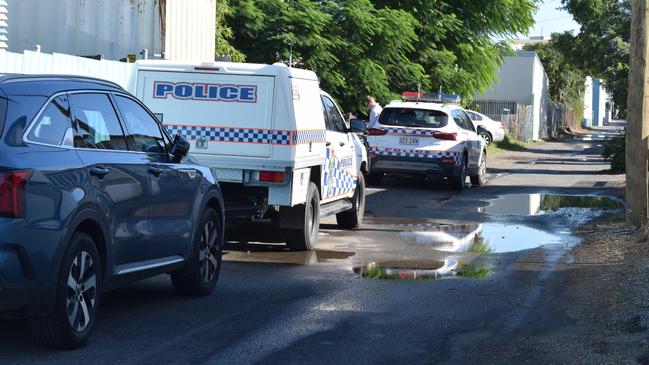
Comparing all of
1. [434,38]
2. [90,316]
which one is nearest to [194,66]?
[90,316]

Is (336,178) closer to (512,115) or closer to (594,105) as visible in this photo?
(512,115)

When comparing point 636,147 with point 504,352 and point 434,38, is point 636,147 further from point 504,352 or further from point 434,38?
point 434,38

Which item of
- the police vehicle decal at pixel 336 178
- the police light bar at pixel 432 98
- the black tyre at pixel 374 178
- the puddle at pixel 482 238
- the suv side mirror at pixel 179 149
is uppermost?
the police light bar at pixel 432 98

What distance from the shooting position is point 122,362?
22.0 ft

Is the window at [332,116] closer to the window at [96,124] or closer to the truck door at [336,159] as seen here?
the truck door at [336,159]

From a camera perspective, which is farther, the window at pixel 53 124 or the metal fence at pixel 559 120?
the metal fence at pixel 559 120

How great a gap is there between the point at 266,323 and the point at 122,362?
5.23ft

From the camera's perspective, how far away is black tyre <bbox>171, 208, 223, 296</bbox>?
8.94 meters

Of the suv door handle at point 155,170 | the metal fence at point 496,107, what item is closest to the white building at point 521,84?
the metal fence at point 496,107

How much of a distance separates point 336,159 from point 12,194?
810 cm

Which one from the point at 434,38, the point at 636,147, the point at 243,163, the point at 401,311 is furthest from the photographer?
the point at 434,38

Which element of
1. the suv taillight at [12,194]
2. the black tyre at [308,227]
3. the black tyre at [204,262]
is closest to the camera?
the suv taillight at [12,194]

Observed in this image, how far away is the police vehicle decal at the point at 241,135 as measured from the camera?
1173 centimetres

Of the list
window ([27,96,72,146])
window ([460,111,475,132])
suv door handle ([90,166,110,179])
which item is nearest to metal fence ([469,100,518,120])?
window ([460,111,475,132])
